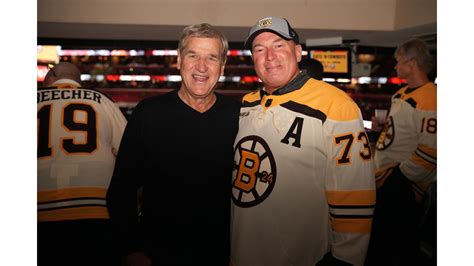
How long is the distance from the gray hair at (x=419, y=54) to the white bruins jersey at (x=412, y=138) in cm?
13

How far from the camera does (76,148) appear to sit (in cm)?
180

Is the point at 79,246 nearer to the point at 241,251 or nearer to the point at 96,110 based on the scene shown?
the point at 96,110

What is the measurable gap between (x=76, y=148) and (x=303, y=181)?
1092mm

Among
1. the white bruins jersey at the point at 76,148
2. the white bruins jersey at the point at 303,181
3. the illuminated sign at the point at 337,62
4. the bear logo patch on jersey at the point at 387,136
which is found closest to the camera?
the white bruins jersey at the point at 303,181

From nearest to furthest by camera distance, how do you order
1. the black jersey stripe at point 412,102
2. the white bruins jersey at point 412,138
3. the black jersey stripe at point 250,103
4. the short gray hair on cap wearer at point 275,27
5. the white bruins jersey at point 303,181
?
1. the white bruins jersey at point 303,181
2. the short gray hair on cap wearer at point 275,27
3. the black jersey stripe at point 250,103
4. the white bruins jersey at point 412,138
5. the black jersey stripe at point 412,102

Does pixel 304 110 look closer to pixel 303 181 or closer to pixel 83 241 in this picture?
pixel 303 181

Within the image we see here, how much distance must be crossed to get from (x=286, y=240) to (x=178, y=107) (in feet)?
2.22

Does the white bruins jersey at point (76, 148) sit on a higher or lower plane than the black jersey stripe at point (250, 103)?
lower

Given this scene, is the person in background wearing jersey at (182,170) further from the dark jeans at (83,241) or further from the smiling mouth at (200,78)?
the dark jeans at (83,241)

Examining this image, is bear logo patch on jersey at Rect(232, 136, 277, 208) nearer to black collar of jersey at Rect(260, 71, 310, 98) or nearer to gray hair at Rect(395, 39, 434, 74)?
black collar of jersey at Rect(260, 71, 310, 98)

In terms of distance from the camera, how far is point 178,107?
1545 mm

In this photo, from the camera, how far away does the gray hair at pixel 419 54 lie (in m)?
2.56

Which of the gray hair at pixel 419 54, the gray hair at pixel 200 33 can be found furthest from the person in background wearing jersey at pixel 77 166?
the gray hair at pixel 419 54

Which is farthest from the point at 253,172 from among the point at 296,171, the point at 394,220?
the point at 394,220
